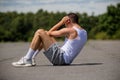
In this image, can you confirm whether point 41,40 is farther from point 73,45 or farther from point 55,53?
point 73,45

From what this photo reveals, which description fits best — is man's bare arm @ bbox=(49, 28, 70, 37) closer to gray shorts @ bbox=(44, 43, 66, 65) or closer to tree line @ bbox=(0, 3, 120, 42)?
gray shorts @ bbox=(44, 43, 66, 65)

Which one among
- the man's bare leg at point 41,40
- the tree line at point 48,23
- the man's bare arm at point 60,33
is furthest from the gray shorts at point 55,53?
the tree line at point 48,23

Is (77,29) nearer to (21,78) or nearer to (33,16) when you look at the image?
(21,78)

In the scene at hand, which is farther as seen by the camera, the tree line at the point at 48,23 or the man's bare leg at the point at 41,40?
the tree line at the point at 48,23

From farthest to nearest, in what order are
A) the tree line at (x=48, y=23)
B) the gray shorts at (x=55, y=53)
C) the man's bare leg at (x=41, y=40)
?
the tree line at (x=48, y=23) → the gray shorts at (x=55, y=53) → the man's bare leg at (x=41, y=40)

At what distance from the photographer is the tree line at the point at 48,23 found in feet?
187

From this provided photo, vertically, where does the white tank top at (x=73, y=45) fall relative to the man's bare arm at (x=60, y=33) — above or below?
below

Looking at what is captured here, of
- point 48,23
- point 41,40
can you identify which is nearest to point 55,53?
point 41,40

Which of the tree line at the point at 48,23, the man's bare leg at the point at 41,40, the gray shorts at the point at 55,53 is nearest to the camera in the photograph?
the man's bare leg at the point at 41,40

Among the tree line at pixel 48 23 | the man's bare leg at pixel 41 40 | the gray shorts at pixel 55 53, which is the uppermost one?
the man's bare leg at pixel 41 40

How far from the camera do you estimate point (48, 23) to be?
61.5 meters

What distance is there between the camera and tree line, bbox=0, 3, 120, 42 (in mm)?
56938

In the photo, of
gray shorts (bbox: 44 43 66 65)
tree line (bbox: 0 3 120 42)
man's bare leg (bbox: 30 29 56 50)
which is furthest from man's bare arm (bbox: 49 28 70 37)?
tree line (bbox: 0 3 120 42)

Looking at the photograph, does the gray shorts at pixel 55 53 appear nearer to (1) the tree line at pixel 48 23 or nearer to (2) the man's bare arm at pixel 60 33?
(2) the man's bare arm at pixel 60 33
